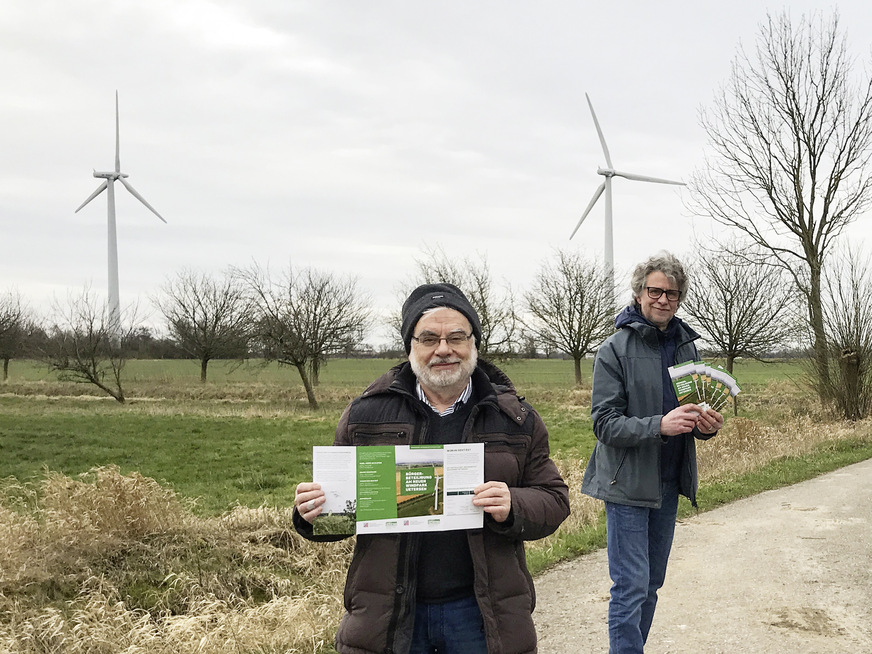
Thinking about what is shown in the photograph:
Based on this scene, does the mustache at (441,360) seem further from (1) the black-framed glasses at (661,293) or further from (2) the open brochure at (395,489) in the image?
(1) the black-framed glasses at (661,293)

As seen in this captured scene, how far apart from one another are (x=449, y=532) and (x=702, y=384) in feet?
5.62

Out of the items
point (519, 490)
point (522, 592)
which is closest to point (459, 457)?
point (519, 490)

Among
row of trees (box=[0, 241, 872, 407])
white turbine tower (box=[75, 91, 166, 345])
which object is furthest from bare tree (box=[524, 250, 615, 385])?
white turbine tower (box=[75, 91, 166, 345])

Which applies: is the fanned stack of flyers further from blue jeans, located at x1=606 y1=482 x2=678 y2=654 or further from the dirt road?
the dirt road

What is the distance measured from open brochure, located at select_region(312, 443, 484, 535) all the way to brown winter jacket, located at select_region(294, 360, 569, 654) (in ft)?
0.23

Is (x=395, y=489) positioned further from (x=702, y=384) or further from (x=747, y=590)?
(x=747, y=590)

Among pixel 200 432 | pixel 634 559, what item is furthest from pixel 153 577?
pixel 200 432

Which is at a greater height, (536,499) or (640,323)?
(640,323)

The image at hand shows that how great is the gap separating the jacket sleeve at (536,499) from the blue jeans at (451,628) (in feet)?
0.91

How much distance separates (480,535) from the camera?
2.48m

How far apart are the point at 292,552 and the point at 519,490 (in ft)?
20.6

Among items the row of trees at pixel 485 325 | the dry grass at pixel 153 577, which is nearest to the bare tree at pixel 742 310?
the row of trees at pixel 485 325

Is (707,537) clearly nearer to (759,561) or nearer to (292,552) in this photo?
(759,561)

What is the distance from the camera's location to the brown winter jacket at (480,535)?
244 cm
